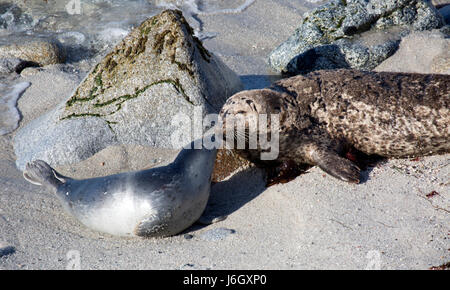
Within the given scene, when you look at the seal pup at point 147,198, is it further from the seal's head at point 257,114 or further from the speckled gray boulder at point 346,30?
the speckled gray boulder at point 346,30

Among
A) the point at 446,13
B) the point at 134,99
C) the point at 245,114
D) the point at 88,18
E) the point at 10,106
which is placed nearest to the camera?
the point at 245,114

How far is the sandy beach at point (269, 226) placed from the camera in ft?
10.6

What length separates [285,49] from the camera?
7.04 meters

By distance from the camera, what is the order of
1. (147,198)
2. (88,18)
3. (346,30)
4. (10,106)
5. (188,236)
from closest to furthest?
(147,198), (188,236), (10,106), (346,30), (88,18)

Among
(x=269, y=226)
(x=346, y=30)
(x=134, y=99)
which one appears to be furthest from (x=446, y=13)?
(x=269, y=226)

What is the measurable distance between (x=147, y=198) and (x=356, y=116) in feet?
6.99

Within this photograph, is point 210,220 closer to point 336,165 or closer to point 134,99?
point 336,165

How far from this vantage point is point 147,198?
12.0ft

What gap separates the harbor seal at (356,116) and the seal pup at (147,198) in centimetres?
77

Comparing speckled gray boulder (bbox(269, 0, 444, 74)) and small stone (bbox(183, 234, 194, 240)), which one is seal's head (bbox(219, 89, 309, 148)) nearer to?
small stone (bbox(183, 234, 194, 240))

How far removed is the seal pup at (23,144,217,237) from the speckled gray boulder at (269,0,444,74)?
3401mm

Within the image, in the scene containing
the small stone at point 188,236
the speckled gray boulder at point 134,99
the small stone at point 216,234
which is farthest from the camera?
the speckled gray boulder at point 134,99

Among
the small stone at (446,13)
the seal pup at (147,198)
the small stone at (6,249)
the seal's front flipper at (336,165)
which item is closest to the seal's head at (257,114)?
the seal's front flipper at (336,165)

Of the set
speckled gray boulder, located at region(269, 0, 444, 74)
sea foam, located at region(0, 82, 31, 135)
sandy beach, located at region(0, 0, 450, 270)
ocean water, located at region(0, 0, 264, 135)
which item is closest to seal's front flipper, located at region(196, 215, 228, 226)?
sandy beach, located at region(0, 0, 450, 270)
